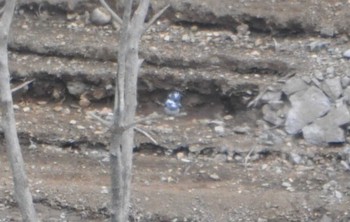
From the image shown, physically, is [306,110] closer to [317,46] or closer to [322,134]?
[322,134]

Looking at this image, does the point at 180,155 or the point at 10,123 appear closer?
the point at 10,123

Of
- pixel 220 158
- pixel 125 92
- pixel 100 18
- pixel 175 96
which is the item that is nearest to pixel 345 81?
pixel 220 158

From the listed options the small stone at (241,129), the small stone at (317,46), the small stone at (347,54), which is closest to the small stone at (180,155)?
the small stone at (241,129)

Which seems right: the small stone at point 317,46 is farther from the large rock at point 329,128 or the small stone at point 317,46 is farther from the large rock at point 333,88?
Answer: the large rock at point 329,128

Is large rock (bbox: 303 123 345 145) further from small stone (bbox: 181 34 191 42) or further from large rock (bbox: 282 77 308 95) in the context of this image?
small stone (bbox: 181 34 191 42)

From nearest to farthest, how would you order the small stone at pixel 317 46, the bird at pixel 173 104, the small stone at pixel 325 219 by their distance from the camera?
the small stone at pixel 325 219 < the bird at pixel 173 104 < the small stone at pixel 317 46

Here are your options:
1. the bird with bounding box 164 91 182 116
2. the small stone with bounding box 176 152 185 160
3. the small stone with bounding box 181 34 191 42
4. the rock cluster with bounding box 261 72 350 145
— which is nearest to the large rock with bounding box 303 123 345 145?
the rock cluster with bounding box 261 72 350 145
